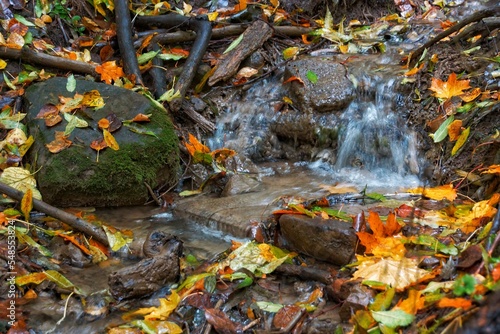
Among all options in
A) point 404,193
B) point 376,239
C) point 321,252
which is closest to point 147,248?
point 321,252

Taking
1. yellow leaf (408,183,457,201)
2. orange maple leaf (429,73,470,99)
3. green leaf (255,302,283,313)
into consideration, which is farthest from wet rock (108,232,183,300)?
orange maple leaf (429,73,470,99)

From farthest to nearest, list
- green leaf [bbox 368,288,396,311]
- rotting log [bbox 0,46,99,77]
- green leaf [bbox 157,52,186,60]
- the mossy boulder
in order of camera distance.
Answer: green leaf [bbox 157,52,186,60] → rotting log [bbox 0,46,99,77] → the mossy boulder → green leaf [bbox 368,288,396,311]

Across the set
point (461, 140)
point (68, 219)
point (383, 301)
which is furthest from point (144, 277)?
point (461, 140)

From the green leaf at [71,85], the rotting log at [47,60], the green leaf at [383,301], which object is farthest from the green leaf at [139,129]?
the green leaf at [383,301]

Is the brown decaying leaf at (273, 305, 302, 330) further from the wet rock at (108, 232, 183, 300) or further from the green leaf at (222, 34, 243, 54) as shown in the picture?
the green leaf at (222, 34, 243, 54)

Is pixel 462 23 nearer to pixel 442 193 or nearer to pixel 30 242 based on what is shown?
pixel 442 193

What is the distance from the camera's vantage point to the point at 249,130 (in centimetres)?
569

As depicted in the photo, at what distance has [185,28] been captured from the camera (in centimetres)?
622

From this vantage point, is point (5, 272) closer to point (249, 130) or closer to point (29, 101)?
point (29, 101)

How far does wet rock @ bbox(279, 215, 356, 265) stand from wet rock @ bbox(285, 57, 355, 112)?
2.52 metres

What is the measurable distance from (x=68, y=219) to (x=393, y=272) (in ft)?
7.80

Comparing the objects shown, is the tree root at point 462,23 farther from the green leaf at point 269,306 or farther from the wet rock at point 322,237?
the green leaf at point 269,306

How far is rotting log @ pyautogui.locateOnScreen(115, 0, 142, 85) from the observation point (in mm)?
5488

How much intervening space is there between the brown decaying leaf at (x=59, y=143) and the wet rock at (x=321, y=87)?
2.60 m
